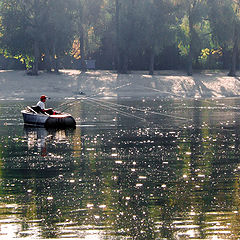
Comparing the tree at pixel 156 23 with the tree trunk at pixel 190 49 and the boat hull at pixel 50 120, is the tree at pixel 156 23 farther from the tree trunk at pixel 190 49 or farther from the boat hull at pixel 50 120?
the boat hull at pixel 50 120

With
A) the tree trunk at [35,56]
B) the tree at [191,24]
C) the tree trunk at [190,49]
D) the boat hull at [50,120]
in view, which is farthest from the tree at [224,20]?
the boat hull at [50,120]

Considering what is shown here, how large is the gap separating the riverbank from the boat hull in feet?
86.8

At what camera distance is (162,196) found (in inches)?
704

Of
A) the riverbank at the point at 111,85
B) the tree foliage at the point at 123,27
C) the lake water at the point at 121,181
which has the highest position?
the tree foliage at the point at 123,27

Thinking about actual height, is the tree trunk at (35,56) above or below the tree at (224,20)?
below

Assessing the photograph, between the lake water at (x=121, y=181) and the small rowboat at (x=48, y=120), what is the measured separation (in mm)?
633

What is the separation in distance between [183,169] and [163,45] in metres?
65.1

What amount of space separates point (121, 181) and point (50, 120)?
1956cm

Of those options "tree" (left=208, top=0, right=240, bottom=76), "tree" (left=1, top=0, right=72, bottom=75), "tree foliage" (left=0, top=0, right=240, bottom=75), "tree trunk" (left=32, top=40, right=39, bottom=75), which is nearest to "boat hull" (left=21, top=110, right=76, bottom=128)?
"tree trunk" (left=32, top=40, right=39, bottom=75)

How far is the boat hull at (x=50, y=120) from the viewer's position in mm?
38688

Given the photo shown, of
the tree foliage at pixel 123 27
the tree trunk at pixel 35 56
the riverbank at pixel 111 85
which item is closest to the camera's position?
the riverbank at pixel 111 85

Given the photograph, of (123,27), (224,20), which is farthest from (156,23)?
(224,20)

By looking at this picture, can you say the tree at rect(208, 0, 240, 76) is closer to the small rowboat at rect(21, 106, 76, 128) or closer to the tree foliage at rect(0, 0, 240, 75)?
the tree foliage at rect(0, 0, 240, 75)

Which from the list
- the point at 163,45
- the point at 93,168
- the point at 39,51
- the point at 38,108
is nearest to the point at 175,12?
the point at 163,45
